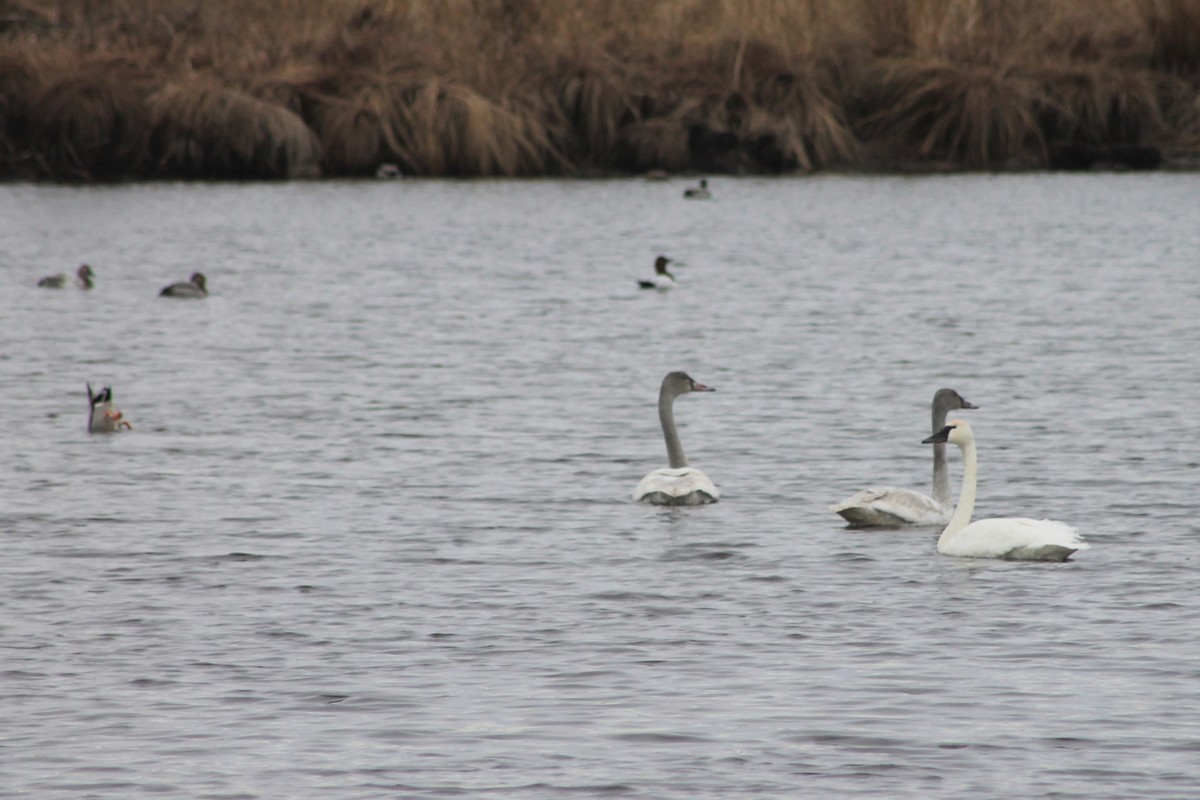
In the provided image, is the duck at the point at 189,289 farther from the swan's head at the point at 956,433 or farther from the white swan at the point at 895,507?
the swan's head at the point at 956,433

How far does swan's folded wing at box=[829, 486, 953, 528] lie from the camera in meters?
12.3

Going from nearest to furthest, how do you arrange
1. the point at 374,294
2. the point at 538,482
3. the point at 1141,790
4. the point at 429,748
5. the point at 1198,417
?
the point at 1141,790 < the point at 429,748 < the point at 538,482 < the point at 1198,417 < the point at 374,294

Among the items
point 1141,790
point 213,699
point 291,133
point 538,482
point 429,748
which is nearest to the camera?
point 1141,790

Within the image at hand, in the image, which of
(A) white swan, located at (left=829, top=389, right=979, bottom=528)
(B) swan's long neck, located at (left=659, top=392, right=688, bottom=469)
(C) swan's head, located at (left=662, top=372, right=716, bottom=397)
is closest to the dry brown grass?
(C) swan's head, located at (left=662, top=372, right=716, bottom=397)

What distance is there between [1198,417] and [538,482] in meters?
5.71

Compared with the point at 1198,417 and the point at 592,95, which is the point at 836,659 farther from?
the point at 592,95

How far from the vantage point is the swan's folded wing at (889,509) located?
1230cm

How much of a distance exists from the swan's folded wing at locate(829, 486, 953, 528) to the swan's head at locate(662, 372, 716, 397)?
2.22 meters

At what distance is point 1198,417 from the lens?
16703mm

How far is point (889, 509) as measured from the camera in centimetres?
1231

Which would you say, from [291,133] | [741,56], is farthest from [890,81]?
[291,133]

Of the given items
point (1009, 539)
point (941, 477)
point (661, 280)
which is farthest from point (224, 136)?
point (1009, 539)

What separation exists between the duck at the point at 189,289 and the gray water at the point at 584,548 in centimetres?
37

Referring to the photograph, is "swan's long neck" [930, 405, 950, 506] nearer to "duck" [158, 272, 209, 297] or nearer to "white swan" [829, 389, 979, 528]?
"white swan" [829, 389, 979, 528]
